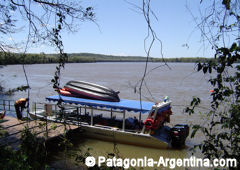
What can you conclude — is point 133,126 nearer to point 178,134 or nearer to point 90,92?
point 178,134

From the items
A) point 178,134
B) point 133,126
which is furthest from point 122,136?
point 178,134

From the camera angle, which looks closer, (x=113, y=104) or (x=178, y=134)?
(x=113, y=104)

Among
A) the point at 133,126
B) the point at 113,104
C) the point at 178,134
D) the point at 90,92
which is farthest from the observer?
the point at 90,92

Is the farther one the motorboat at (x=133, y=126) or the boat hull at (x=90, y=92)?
the boat hull at (x=90, y=92)

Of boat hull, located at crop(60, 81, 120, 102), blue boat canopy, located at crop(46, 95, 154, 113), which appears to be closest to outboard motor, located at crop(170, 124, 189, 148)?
blue boat canopy, located at crop(46, 95, 154, 113)

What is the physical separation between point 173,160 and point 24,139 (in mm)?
7894

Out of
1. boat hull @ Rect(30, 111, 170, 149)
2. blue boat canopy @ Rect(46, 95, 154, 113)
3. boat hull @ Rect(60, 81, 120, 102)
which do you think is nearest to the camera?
blue boat canopy @ Rect(46, 95, 154, 113)

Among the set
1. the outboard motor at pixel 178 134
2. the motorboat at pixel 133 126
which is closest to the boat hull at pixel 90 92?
the motorboat at pixel 133 126

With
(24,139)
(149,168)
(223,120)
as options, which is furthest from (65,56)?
(149,168)

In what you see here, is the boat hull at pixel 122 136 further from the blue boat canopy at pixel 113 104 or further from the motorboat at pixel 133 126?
the blue boat canopy at pixel 113 104

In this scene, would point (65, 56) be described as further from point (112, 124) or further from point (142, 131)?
point (112, 124)

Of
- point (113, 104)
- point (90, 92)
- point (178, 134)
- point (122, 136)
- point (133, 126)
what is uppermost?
point (90, 92)

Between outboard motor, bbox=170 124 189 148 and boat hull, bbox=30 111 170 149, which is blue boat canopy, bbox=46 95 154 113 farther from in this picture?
outboard motor, bbox=170 124 189 148

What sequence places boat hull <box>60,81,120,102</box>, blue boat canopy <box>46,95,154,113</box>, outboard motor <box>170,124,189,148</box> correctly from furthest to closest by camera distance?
boat hull <box>60,81,120,102</box>
outboard motor <box>170,124,189,148</box>
blue boat canopy <box>46,95,154,113</box>
